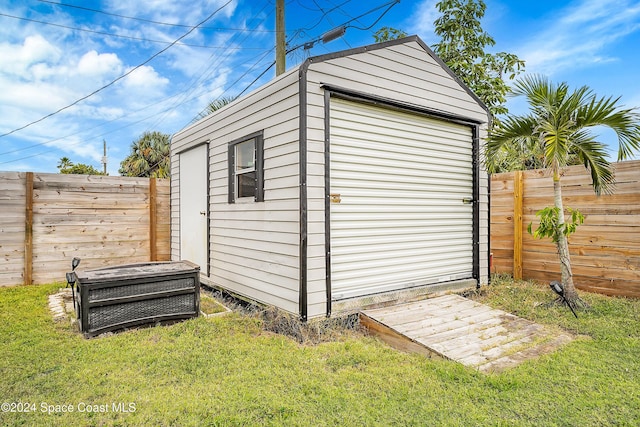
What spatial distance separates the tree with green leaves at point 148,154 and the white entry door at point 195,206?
597 inches

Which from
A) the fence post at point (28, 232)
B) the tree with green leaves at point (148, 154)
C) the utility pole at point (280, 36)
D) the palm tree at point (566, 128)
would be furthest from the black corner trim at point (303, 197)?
the tree with green leaves at point (148, 154)

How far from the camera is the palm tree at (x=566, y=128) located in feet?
13.4

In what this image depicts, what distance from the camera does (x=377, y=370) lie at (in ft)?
8.86

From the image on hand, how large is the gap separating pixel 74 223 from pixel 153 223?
1258 millimetres

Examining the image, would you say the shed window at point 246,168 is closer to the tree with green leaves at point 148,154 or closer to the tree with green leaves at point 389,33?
the tree with green leaves at point 389,33

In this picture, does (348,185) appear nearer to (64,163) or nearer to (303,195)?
(303,195)

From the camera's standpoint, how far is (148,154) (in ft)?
67.7

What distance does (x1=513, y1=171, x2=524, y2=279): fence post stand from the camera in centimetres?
569

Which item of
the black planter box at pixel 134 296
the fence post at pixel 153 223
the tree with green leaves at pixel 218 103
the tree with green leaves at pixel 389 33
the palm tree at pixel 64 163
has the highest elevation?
the tree with green leaves at pixel 389 33

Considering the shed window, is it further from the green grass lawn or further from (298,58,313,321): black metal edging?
the green grass lawn

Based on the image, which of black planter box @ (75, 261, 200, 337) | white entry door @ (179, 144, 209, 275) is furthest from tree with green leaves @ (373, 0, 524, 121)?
black planter box @ (75, 261, 200, 337)

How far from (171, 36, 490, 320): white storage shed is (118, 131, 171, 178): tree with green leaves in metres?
16.6

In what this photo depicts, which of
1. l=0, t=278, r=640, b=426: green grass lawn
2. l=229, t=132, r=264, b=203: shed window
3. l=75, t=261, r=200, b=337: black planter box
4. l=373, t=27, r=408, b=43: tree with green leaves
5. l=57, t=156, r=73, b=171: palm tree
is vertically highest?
l=373, t=27, r=408, b=43: tree with green leaves

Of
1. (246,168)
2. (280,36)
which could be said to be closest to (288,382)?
(246,168)
